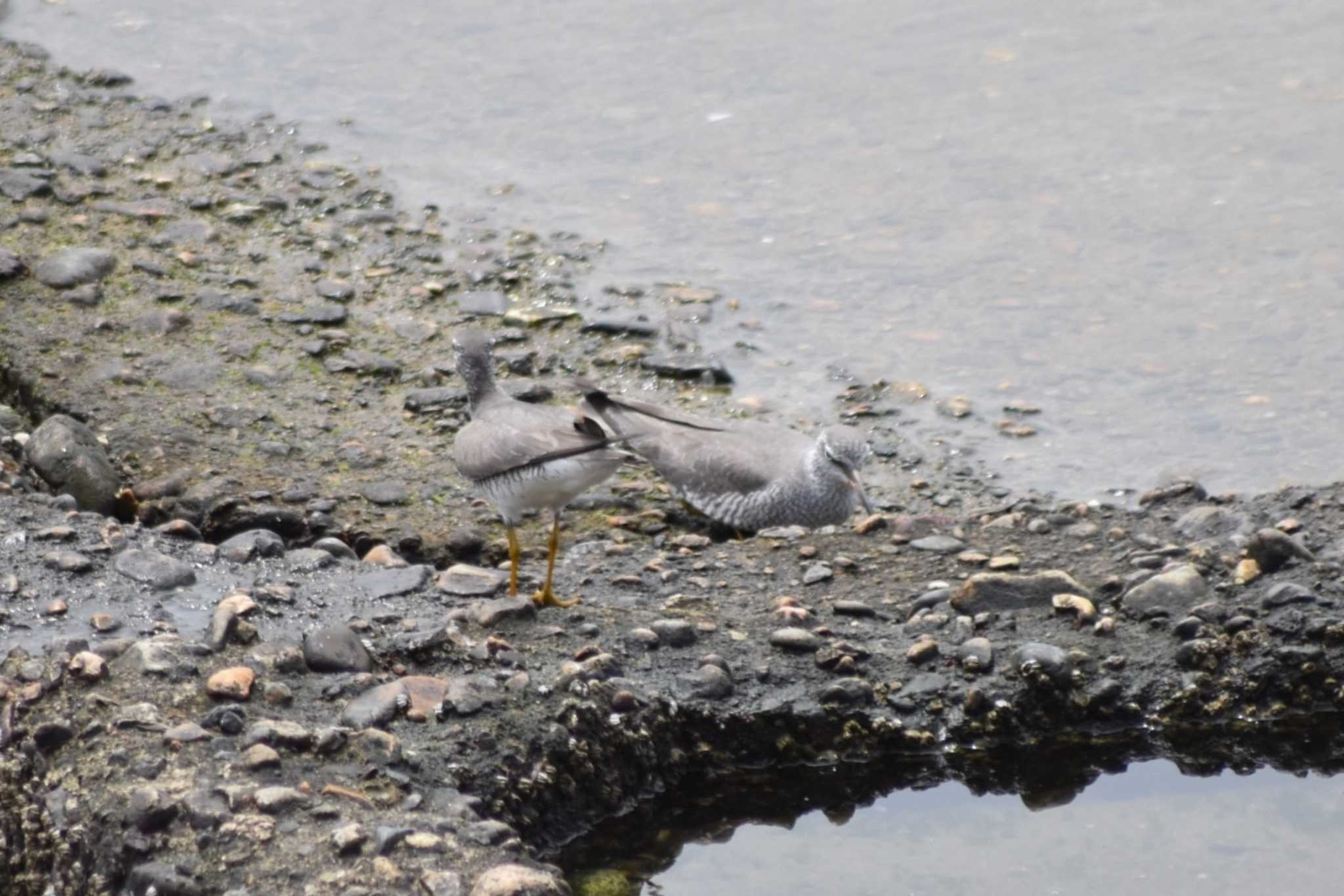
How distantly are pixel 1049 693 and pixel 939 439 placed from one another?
243 centimetres

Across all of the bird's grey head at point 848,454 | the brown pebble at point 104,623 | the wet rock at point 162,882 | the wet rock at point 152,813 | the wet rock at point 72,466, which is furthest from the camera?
the bird's grey head at point 848,454

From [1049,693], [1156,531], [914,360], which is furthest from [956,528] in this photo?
[914,360]

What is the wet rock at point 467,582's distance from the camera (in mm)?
5707

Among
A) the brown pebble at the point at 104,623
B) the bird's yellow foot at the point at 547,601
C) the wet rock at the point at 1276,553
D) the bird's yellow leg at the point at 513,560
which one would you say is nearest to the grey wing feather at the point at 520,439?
the bird's yellow leg at the point at 513,560

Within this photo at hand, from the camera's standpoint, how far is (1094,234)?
9.39m

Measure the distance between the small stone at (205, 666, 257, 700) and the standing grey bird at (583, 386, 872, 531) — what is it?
258cm

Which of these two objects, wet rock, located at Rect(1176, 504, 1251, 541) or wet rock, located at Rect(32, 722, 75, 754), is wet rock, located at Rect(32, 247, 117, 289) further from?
wet rock, located at Rect(1176, 504, 1251, 541)

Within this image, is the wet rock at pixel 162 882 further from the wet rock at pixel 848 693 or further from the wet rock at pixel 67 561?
the wet rock at pixel 848 693

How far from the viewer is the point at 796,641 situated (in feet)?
17.6

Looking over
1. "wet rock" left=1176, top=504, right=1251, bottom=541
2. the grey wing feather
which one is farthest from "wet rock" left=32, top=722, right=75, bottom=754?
"wet rock" left=1176, top=504, right=1251, bottom=541

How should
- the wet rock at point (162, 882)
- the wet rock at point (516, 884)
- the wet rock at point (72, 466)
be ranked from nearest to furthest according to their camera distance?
the wet rock at point (516, 884) < the wet rock at point (162, 882) < the wet rock at point (72, 466)

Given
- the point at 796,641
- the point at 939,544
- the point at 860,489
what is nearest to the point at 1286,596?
the point at 939,544

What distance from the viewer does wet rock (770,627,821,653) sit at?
5379mm

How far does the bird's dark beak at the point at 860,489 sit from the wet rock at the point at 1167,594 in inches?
53.3
